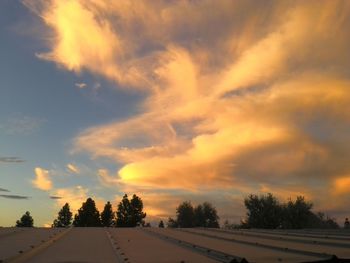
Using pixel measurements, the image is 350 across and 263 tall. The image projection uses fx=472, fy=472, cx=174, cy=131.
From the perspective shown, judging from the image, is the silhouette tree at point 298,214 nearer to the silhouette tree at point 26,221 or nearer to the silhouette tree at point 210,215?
the silhouette tree at point 210,215

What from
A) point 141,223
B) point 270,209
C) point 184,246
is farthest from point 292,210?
point 184,246

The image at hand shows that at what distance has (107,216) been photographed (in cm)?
12025

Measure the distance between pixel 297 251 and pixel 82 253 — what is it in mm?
6030

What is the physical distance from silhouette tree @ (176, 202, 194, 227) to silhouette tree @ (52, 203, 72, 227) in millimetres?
42285

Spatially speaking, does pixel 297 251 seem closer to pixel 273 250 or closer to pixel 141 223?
pixel 273 250

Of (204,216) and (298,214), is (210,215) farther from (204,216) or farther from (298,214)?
(298,214)

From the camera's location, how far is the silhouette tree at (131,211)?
386ft

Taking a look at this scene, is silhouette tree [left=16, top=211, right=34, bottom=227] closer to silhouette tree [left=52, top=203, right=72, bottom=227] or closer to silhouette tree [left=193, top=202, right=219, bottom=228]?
silhouette tree [left=52, top=203, right=72, bottom=227]

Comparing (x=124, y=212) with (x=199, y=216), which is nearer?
(x=199, y=216)

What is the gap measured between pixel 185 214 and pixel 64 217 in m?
46.3

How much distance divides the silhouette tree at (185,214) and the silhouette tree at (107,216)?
2325 cm

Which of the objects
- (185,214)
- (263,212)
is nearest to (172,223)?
(185,214)

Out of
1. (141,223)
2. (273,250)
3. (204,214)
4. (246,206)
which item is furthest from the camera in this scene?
(141,223)

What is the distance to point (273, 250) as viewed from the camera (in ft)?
46.0
